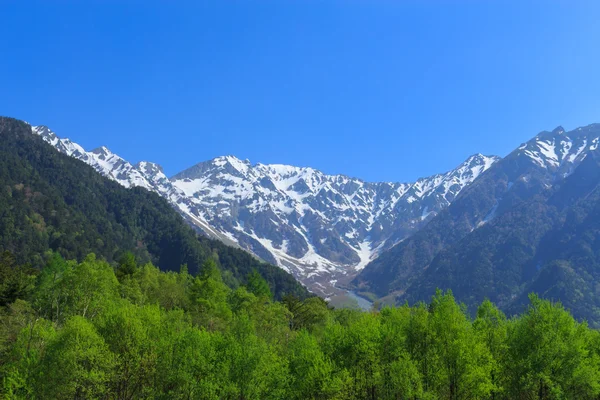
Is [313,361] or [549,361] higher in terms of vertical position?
[549,361]

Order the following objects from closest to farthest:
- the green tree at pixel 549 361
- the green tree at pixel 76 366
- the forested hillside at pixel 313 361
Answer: the green tree at pixel 76 366
the forested hillside at pixel 313 361
the green tree at pixel 549 361

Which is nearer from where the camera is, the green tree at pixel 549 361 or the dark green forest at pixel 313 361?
the dark green forest at pixel 313 361

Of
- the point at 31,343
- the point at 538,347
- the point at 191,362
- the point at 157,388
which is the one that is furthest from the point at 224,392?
the point at 538,347

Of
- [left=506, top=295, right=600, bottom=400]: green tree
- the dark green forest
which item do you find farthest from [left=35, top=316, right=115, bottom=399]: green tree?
Answer: [left=506, top=295, right=600, bottom=400]: green tree

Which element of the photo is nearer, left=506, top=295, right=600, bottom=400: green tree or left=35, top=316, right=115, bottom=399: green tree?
left=35, top=316, right=115, bottom=399: green tree

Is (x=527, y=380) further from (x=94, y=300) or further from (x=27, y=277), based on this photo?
(x=27, y=277)

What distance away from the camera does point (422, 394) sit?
68.8m

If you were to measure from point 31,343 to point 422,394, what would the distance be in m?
61.8

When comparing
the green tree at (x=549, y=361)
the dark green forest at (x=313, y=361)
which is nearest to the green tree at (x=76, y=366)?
the dark green forest at (x=313, y=361)

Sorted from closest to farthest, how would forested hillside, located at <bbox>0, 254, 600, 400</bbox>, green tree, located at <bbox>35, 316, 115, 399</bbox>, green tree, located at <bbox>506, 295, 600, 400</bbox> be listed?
green tree, located at <bbox>35, 316, 115, 399</bbox> < forested hillside, located at <bbox>0, 254, 600, 400</bbox> < green tree, located at <bbox>506, 295, 600, 400</bbox>

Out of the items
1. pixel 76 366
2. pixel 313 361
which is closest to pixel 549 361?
pixel 313 361

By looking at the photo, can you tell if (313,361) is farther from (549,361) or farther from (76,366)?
(549,361)

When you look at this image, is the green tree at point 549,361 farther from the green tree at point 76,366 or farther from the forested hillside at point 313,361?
the green tree at point 76,366

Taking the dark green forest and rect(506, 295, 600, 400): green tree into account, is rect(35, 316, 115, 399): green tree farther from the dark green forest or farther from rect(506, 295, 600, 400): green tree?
rect(506, 295, 600, 400): green tree
